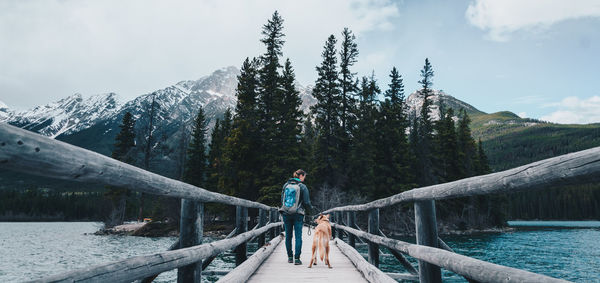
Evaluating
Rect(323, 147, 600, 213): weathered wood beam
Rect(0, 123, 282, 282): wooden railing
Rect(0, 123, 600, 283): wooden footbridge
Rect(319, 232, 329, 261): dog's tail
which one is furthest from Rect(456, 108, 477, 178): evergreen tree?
Rect(0, 123, 282, 282): wooden railing

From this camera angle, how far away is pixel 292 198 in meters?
6.56

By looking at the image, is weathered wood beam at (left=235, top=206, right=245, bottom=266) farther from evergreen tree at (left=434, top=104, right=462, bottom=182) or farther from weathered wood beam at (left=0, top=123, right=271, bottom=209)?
evergreen tree at (left=434, top=104, right=462, bottom=182)

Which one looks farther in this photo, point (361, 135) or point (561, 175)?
point (361, 135)

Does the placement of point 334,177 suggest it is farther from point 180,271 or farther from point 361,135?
point 180,271

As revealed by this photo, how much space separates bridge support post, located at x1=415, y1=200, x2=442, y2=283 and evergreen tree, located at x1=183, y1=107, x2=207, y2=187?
45.2 meters

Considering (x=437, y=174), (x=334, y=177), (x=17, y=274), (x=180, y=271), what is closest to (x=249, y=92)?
(x=334, y=177)

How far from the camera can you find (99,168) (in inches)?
63.4

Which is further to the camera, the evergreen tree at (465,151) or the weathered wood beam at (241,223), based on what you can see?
the evergreen tree at (465,151)

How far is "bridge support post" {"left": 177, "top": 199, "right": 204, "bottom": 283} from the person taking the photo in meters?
3.05

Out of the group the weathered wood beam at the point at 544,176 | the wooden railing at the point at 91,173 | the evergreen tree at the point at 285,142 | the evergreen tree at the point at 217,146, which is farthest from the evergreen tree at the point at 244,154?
the weathered wood beam at the point at 544,176

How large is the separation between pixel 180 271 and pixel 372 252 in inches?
155

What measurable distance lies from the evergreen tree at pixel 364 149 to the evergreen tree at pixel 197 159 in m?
21.5

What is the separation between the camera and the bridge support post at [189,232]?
3050 millimetres

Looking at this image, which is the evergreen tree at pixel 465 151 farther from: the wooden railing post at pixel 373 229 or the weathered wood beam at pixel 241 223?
the weathered wood beam at pixel 241 223
